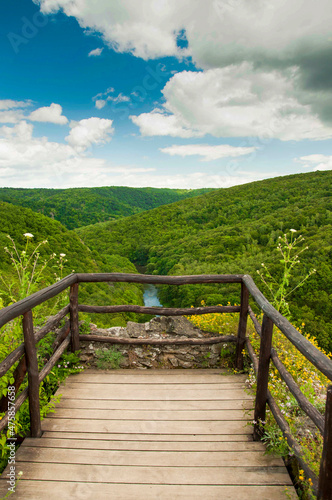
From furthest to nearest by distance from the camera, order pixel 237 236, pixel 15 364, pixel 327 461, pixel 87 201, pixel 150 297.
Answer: pixel 87 201 → pixel 237 236 → pixel 150 297 → pixel 15 364 → pixel 327 461

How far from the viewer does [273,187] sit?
73.0 meters

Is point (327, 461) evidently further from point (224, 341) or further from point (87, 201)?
point (87, 201)

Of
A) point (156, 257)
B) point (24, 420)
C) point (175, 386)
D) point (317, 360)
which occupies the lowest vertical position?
point (156, 257)

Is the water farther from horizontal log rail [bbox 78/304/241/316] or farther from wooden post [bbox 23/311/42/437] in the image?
wooden post [bbox 23/311/42/437]

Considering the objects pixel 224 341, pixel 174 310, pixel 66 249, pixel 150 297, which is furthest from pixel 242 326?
pixel 150 297

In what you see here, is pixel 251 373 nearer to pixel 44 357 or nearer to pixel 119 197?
pixel 44 357

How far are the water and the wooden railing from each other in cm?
3992

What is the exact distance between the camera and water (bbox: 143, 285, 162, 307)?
44.2 metres

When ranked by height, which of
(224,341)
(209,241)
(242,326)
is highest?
(242,326)

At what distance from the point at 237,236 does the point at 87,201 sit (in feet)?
280

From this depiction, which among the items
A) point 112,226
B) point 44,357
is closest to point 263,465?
point 44,357

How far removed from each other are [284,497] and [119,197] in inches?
6192

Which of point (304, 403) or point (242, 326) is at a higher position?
point (304, 403)

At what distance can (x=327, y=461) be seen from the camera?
4.59 feet
